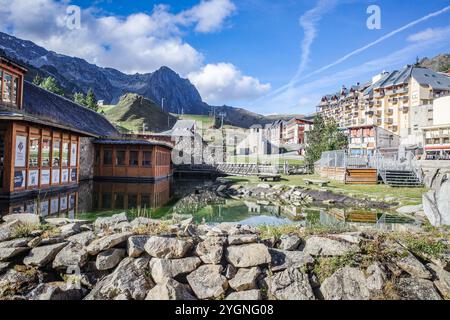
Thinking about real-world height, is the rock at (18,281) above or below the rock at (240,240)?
below

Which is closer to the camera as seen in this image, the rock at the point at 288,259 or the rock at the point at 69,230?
the rock at the point at 288,259

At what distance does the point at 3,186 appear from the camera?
13.0 metres

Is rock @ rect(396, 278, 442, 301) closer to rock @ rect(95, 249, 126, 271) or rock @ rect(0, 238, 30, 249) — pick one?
rock @ rect(95, 249, 126, 271)

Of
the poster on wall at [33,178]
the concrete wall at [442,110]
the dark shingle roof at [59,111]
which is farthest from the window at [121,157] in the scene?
the concrete wall at [442,110]

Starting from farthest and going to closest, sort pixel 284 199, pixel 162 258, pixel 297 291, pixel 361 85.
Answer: pixel 361 85 < pixel 284 199 < pixel 162 258 < pixel 297 291

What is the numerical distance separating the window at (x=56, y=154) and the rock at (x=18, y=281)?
565 inches

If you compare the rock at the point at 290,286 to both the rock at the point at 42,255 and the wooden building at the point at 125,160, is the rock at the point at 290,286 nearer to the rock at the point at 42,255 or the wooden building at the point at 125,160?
the rock at the point at 42,255

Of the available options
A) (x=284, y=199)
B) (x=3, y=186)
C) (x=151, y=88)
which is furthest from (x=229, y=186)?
(x=151, y=88)

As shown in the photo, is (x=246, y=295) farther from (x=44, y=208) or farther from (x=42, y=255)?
(x=44, y=208)

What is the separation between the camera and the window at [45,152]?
51.1 feet

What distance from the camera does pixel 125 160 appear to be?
25094 millimetres

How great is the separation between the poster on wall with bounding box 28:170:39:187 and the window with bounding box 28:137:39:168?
321 mm
